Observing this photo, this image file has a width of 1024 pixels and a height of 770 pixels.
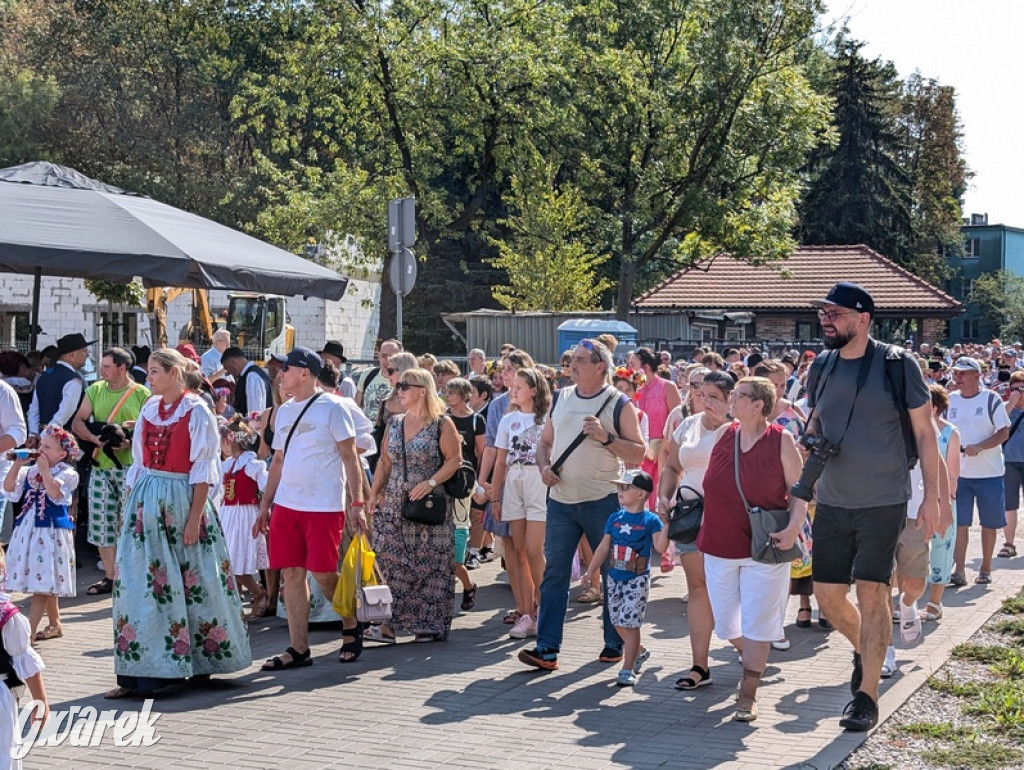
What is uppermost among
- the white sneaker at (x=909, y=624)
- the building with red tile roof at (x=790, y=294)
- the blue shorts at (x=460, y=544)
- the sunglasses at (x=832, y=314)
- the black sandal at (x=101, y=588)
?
the building with red tile roof at (x=790, y=294)

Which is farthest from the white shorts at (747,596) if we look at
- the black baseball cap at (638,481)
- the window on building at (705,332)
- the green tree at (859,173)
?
the green tree at (859,173)

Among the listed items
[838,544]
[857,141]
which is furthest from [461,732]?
[857,141]

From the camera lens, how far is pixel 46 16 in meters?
46.6

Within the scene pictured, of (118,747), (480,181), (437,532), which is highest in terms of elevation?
(480,181)

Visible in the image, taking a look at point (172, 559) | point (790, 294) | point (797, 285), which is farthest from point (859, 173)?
point (172, 559)

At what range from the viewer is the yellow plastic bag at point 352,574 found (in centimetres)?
819

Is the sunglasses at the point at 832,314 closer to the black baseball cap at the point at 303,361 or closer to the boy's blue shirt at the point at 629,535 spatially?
the boy's blue shirt at the point at 629,535

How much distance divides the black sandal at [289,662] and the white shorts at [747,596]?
8.29 ft

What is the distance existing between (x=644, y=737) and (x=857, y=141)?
51653mm

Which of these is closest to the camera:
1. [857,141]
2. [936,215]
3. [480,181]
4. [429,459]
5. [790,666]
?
[790,666]

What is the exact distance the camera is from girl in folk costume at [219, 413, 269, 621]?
9.66 m

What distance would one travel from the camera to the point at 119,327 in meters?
44.9

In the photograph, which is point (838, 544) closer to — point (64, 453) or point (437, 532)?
point (437, 532)

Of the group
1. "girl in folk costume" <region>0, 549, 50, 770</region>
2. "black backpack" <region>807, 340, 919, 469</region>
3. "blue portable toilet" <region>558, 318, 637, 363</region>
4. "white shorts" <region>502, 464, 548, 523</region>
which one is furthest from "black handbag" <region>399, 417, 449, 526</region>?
"blue portable toilet" <region>558, 318, 637, 363</region>
